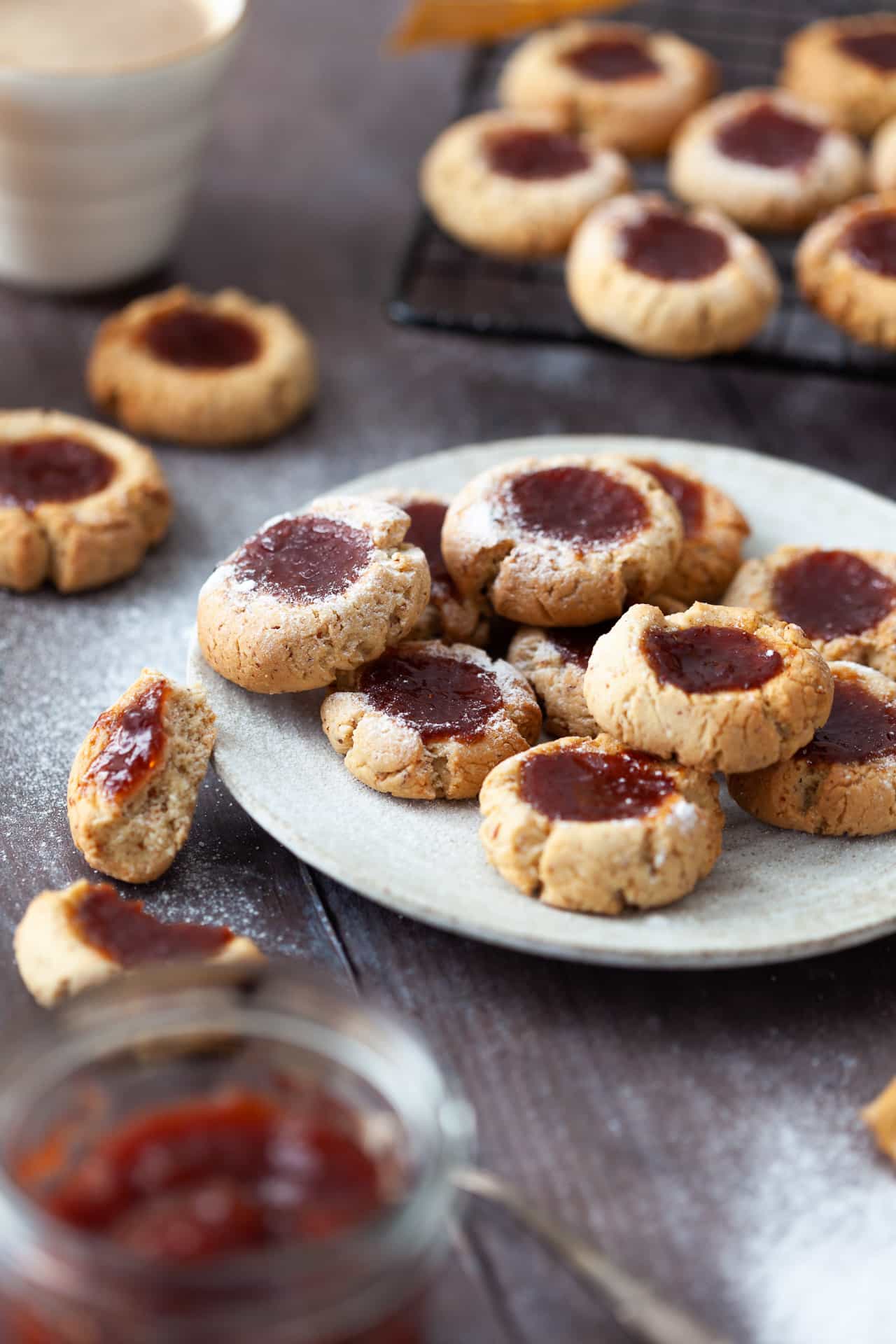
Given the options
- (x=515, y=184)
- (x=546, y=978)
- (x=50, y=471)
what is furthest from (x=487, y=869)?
(x=515, y=184)

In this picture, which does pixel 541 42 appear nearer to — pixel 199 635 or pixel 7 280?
pixel 7 280

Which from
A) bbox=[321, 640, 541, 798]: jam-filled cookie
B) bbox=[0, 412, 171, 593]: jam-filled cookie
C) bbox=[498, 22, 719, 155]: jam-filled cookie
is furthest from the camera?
bbox=[498, 22, 719, 155]: jam-filled cookie

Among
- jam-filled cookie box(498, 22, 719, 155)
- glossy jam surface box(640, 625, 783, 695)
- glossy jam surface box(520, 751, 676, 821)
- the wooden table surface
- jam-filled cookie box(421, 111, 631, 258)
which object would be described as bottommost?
the wooden table surface

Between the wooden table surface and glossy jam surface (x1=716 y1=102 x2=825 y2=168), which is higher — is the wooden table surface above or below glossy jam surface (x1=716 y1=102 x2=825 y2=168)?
below

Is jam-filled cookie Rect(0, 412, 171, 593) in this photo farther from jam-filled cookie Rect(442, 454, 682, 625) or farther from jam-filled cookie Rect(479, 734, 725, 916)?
jam-filled cookie Rect(479, 734, 725, 916)

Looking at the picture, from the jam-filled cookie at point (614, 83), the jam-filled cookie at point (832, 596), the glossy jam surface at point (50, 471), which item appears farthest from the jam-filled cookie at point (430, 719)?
the jam-filled cookie at point (614, 83)

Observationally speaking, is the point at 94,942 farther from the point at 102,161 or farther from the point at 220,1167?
the point at 102,161

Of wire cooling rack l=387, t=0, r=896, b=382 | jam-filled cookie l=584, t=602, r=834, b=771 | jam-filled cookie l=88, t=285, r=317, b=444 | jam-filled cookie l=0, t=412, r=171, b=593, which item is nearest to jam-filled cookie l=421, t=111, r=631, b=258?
wire cooling rack l=387, t=0, r=896, b=382
